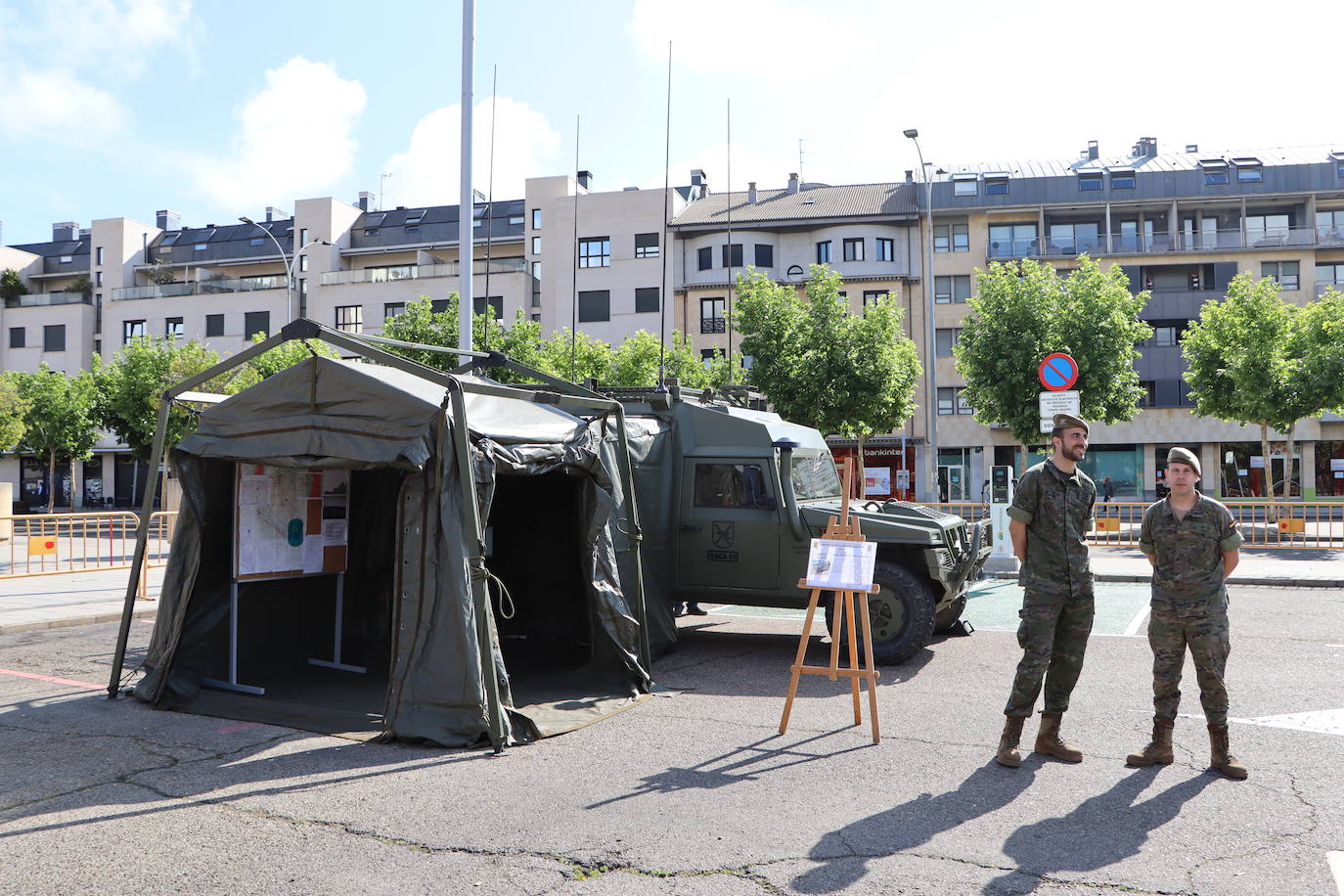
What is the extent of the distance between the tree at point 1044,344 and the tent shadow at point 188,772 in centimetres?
2468

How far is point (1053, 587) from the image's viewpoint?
606 centimetres

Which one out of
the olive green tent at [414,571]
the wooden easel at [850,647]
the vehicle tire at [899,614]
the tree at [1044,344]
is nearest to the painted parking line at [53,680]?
the olive green tent at [414,571]

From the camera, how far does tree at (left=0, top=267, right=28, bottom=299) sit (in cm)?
5966

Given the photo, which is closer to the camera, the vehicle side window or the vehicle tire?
the vehicle tire

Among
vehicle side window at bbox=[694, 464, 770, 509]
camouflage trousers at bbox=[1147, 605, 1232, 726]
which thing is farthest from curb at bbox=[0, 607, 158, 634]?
camouflage trousers at bbox=[1147, 605, 1232, 726]

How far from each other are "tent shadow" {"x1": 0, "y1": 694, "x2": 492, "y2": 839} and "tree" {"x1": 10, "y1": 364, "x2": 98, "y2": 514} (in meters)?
39.2

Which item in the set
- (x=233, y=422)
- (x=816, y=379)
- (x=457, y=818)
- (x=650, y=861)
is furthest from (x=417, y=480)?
(x=816, y=379)

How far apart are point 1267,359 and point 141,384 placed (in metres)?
37.8

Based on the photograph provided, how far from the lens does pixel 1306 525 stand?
20.9m

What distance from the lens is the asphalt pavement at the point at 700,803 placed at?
169 inches

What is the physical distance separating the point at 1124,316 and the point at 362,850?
94.2ft

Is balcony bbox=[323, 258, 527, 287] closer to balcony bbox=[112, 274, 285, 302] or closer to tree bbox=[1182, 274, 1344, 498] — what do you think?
balcony bbox=[112, 274, 285, 302]

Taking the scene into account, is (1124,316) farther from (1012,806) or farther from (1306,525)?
(1012,806)

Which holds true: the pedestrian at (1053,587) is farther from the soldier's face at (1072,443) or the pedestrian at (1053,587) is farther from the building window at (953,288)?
the building window at (953,288)
